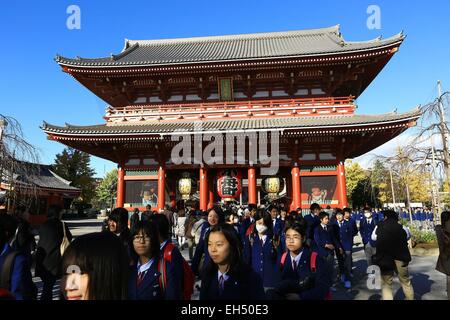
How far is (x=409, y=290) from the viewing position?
5.00 metres

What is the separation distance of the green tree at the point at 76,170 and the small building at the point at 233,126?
2863 cm

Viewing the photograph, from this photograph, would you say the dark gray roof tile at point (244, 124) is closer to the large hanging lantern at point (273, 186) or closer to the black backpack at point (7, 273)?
the large hanging lantern at point (273, 186)

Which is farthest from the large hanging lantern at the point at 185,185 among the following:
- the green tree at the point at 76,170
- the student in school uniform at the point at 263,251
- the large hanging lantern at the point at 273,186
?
the green tree at the point at 76,170

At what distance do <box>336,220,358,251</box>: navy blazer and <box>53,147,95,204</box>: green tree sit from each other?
41167 millimetres

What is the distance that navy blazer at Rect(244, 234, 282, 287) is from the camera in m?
4.96

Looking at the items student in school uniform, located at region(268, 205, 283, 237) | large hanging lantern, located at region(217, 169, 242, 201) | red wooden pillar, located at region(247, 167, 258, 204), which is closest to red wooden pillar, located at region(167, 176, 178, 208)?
large hanging lantern, located at region(217, 169, 242, 201)

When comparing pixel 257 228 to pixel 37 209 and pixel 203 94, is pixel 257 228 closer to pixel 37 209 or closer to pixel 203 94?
pixel 203 94

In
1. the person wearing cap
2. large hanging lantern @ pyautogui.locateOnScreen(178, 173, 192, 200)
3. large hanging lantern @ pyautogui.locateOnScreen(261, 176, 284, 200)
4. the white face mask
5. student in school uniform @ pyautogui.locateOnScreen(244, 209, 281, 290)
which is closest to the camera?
the person wearing cap

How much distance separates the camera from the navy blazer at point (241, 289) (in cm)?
230

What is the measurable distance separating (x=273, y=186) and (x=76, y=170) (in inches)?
1439

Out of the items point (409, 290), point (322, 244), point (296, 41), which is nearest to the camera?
point (409, 290)

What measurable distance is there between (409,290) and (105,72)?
1606cm

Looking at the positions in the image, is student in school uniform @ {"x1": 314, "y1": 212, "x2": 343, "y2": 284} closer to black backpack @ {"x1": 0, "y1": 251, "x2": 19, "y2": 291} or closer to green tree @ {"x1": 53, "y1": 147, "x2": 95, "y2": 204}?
black backpack @ {"x1": 0, "y1": 251, "x2": 19, "y2": 291}

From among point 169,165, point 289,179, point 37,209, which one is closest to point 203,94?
point 169,165
